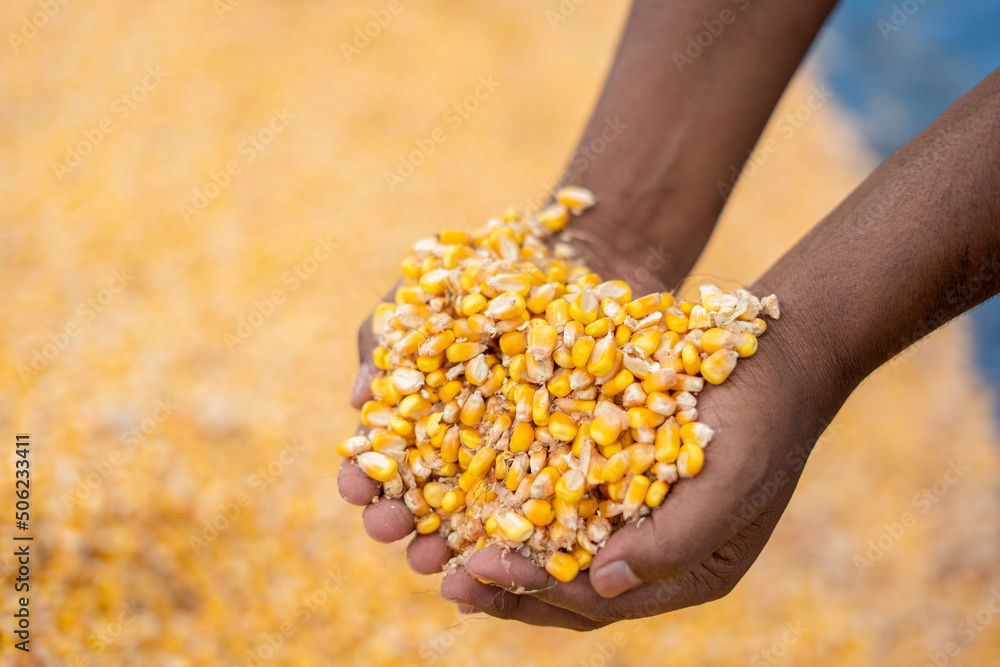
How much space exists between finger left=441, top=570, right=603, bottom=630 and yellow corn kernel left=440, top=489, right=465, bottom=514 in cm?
14

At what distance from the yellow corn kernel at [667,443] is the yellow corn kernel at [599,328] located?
236 millimetres

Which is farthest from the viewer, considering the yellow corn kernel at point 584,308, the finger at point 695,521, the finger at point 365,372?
the finger at point 365,372

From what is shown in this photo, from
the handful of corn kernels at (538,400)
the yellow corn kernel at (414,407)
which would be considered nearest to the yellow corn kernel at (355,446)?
the handful of corn kernels at (538,400)

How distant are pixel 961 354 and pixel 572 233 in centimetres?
388

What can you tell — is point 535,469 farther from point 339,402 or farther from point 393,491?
point 339,402

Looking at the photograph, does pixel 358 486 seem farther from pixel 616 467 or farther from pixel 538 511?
pixel 616 467

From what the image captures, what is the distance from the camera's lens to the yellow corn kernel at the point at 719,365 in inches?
52.1

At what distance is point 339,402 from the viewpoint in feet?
10.6

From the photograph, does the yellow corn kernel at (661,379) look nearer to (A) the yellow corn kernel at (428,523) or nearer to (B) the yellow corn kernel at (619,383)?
(B) the yellow corn kernel at (619,383)

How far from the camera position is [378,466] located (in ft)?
4.82

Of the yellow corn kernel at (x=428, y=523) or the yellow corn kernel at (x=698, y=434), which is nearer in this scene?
the yellow corn kernel at (x=698, y=434)

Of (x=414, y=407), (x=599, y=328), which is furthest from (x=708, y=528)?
(x=414, y=407)

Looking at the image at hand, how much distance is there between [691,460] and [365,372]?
0.88 metres

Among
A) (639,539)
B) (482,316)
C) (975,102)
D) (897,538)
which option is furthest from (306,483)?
(897,538)
